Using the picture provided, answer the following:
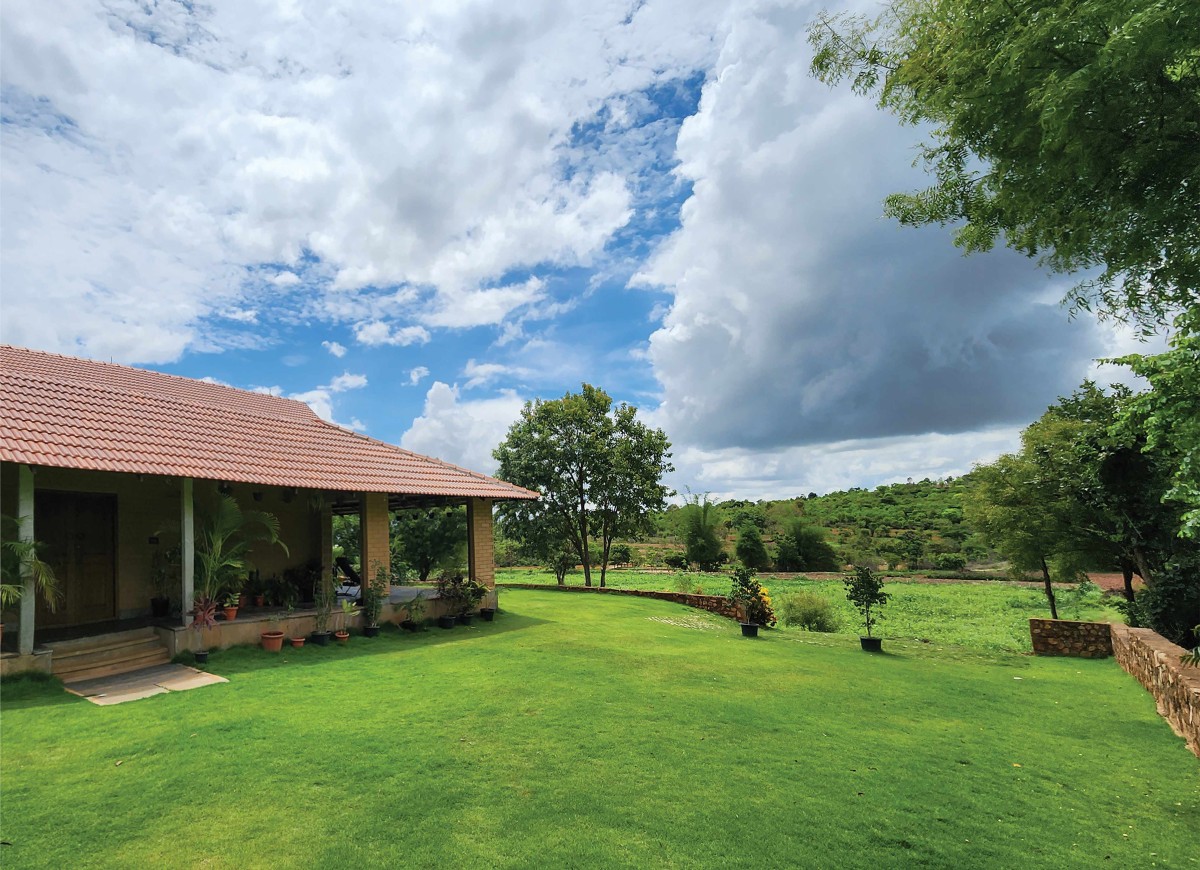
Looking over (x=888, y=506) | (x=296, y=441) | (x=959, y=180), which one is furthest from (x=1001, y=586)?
(x=296, y=441)

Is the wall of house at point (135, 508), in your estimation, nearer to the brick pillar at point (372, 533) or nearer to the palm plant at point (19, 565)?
the palm plant at point (19, 565)

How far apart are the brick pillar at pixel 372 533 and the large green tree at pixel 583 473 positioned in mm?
11722

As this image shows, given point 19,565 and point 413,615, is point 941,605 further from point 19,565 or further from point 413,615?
point 19,565

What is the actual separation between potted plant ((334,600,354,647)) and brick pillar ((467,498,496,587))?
3164 mm

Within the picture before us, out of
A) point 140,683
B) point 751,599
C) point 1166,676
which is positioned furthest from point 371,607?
point 1166,676

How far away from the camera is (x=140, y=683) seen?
8.14 metres

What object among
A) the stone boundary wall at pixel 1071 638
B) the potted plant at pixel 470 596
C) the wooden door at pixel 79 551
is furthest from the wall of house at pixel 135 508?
the stone boundary wall at pixel 1071 638

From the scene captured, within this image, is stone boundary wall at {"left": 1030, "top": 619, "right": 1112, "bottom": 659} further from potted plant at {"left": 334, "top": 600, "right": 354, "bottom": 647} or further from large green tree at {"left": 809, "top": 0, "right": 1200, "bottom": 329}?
potted plant at {"left": 334, "top": 600, "right": 354, "bottom": 647}

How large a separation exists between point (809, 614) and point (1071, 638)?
627 cm

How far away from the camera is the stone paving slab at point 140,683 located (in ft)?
24.6

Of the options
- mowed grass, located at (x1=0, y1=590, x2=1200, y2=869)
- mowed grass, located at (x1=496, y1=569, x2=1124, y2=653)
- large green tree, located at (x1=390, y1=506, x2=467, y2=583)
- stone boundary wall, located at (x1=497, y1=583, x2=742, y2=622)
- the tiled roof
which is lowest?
mowed grass, located at (x1=496, y1=569, x2=1124, y2=653)

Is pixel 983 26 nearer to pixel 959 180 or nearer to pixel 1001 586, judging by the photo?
pixel 959 180

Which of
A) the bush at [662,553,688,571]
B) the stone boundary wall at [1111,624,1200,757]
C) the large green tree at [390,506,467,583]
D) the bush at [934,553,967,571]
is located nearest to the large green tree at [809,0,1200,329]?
the stone boundary wall at [1111,624,1200,757]

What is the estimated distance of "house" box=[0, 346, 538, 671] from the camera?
9234mm
